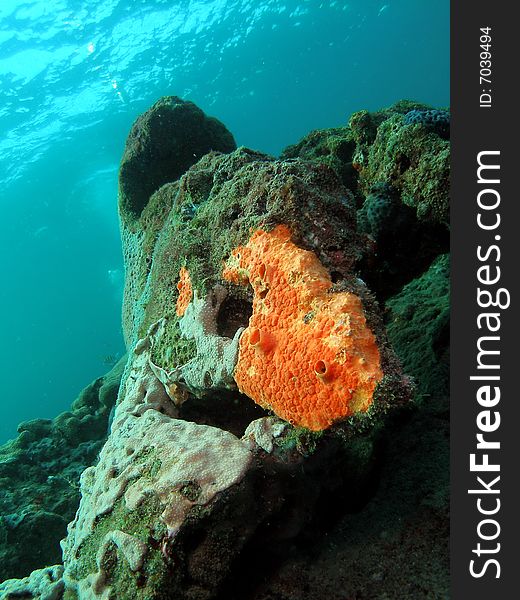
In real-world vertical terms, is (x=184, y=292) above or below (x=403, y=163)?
below

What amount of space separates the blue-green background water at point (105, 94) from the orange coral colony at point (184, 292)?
21142 mm

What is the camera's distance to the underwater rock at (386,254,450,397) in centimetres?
354

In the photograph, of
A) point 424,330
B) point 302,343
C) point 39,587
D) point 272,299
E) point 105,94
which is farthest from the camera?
point 105,94

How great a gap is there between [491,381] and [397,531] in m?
1.26

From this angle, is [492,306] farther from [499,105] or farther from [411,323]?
[411,323]

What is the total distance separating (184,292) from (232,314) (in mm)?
448

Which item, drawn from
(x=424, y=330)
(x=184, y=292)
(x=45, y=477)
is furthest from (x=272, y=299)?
(x=45, y=477)

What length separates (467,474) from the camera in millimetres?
1697

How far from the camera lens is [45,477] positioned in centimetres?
748

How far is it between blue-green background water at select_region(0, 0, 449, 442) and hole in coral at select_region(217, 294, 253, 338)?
2161 centimetres

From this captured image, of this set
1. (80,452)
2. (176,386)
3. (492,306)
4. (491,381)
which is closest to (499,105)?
(492,306)

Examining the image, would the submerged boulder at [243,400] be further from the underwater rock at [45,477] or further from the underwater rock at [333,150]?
the underwater rock at [45,477]

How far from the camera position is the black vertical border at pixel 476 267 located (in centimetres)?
162

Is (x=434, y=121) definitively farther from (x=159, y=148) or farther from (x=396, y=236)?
(x=159, y=148)
